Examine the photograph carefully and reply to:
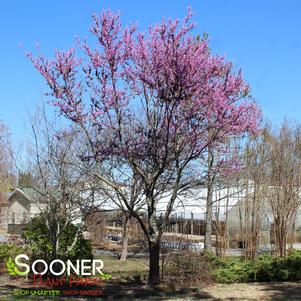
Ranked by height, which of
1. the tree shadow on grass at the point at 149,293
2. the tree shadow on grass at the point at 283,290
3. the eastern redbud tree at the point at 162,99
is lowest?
the tree shadow on grass at the point at 149,293

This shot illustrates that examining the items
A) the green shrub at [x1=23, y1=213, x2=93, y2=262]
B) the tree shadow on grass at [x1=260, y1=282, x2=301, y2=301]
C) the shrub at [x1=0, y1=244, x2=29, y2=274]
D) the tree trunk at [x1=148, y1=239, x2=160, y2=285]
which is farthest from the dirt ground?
the shrub at [x1=0, y1=244, x2=29, y2=274]

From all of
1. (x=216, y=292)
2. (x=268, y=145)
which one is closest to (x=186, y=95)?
(x=216, y=292)

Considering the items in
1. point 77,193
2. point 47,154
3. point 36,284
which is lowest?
point 36,284

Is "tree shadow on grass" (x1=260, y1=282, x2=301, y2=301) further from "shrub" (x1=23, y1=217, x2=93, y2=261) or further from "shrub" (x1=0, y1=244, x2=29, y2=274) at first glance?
"shrub" (x1=0, y1=244, x2=29, y2=274)

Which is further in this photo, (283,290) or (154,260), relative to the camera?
(154,260)

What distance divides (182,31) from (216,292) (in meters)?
5.40

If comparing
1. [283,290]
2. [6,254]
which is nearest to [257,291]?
[283,290]

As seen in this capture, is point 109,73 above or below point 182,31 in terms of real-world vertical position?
below

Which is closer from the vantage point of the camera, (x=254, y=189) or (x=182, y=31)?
→ (x=182, y=31)

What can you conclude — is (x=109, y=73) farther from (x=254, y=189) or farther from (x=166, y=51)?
(x=254, y=189)

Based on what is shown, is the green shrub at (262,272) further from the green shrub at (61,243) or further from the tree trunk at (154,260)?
the green shrub at (61,243)

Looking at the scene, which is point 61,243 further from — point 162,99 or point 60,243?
point 162,99

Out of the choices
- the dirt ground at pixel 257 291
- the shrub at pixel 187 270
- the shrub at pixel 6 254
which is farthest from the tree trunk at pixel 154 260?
the shrub at pixel 6 254

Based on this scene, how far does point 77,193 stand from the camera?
13.9 m
